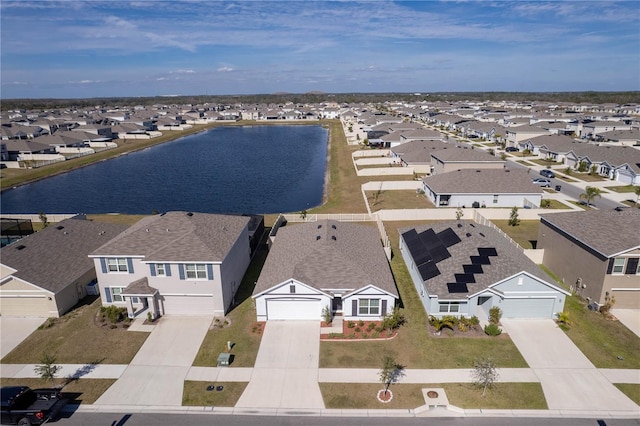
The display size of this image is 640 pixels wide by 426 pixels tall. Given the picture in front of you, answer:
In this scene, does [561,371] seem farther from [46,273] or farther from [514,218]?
[46,273]

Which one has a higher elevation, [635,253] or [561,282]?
[635,253]

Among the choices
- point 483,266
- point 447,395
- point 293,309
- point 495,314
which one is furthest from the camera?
point 483,266

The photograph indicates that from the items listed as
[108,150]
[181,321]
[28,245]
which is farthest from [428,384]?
[108,150]

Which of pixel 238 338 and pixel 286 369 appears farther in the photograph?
pixel 238 338

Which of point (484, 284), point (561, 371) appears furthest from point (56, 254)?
point (561, 371)

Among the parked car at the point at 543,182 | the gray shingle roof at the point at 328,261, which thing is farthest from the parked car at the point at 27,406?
the parked car at the point at 543,182

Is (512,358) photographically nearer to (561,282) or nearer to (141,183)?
(561,282)
